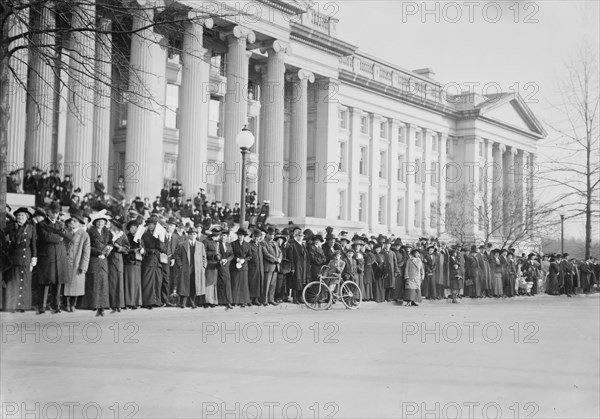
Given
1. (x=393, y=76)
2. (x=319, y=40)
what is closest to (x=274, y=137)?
(x=319, y=40)

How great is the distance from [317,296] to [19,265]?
7241 millimetres

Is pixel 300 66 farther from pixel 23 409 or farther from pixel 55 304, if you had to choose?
pixel 23 409

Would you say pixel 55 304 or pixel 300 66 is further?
pixel 300 66

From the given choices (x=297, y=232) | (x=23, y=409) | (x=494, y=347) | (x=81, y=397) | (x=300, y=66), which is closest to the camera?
(x=23, y=409)

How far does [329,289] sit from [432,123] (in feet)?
160

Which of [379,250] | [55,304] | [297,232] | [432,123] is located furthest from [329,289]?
[432,123]

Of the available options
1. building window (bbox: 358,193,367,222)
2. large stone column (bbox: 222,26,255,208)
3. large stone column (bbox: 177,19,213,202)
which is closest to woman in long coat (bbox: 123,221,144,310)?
large stone column (bbox: 177,19,213,202)

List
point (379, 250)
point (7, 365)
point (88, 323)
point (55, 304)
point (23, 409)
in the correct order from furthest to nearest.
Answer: point (379, 250), point (55, 304), point (88, 323), point (7, 365), point (23, 409)

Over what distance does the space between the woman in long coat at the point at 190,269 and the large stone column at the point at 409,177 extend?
46.0 m

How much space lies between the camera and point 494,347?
10562 millimetres

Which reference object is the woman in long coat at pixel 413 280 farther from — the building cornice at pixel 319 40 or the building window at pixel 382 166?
the building window at pixel 382 166

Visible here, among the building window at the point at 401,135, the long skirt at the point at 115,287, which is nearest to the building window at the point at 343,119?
the building window at the point at 401,135
